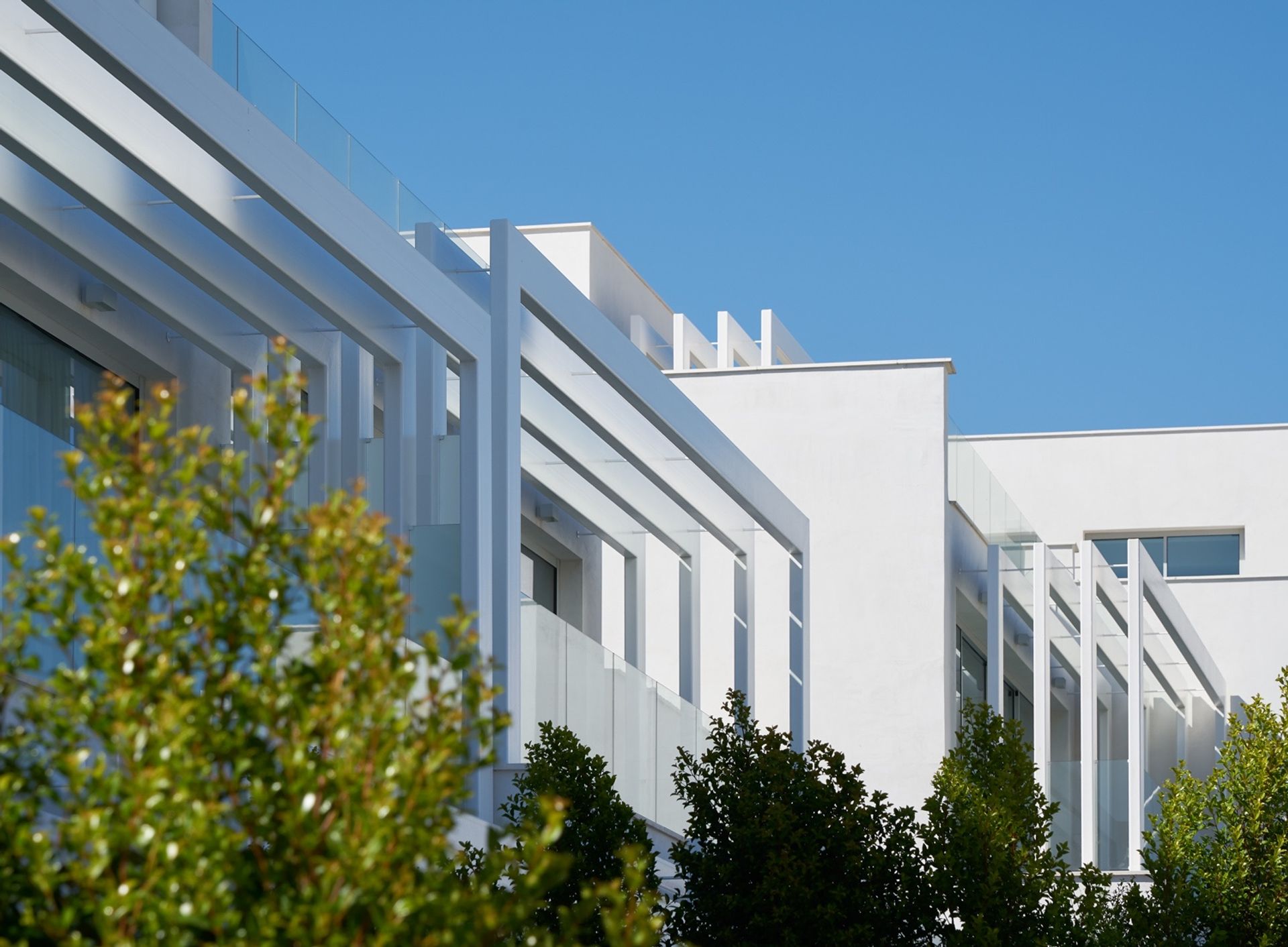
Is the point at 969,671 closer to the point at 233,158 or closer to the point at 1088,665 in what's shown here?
the point at 1088,665

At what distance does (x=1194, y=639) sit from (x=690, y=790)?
21198mm

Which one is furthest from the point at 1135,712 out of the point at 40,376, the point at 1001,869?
the point at 40,376

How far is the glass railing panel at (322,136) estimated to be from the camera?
38.4 feet

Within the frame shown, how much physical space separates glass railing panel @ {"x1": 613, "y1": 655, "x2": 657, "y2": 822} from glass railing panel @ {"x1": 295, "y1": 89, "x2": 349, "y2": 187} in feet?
17.6

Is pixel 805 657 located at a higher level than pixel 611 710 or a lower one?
higher

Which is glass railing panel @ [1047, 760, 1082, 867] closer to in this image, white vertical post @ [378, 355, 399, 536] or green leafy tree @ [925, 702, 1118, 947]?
green leafy tree @ [925, 702, 1118, 947]

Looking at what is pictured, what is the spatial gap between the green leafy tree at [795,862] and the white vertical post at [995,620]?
46.5ft

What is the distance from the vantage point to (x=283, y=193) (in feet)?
34.3

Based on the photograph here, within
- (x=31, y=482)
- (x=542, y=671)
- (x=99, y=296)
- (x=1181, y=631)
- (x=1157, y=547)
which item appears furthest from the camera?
(x=1157, y=547)

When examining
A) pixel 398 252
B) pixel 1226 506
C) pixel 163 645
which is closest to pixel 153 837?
pixel 163 645

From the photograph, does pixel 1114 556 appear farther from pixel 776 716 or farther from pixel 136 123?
pixel 136 123

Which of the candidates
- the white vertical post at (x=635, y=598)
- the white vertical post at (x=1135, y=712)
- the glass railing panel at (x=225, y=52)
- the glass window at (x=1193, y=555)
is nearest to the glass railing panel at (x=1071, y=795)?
the white vertical post at (x=1135, y=712)

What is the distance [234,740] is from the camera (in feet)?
12.3

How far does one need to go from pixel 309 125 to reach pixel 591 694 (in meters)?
5.32
